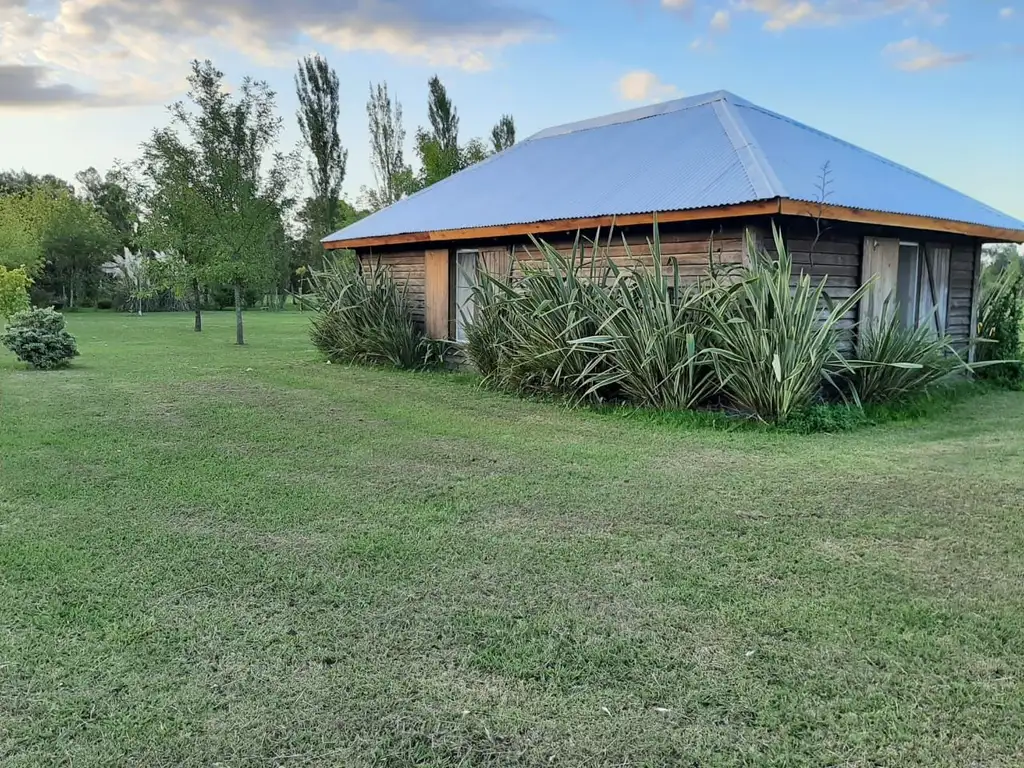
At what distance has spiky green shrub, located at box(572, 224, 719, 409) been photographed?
732 centimetres

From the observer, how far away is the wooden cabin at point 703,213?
8.03m

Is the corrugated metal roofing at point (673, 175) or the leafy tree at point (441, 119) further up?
the leafy tree at point (441, 119)

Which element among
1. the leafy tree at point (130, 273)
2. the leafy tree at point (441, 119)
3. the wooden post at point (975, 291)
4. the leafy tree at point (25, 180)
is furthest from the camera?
the leafy tree at point (25, 180)

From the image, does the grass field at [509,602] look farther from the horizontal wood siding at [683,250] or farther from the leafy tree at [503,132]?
the leafy tree at [503,132]

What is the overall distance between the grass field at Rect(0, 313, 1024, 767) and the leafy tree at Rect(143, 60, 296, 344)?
1165 cm

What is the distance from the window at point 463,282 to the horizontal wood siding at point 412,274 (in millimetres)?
883

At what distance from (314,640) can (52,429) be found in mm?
5155

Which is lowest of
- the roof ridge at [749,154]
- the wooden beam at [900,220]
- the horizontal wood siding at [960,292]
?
the horizontal wood siding at [960,292]

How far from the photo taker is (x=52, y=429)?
21.9 feet

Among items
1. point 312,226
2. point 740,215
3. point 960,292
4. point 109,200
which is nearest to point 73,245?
point 312,226

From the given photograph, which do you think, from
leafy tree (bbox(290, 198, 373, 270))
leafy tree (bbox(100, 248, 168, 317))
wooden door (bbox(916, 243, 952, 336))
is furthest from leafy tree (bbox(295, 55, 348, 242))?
wooden door (bbox(916, 243, 952, 336))

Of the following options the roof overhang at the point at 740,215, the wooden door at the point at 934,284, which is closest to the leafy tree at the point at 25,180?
the roof overhang at the point at 740,215

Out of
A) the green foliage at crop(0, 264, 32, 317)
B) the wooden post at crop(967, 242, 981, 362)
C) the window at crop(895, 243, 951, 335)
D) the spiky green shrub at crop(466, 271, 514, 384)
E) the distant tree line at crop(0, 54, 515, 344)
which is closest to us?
the spiky green shrub at crop(466, 271, 514, 384)

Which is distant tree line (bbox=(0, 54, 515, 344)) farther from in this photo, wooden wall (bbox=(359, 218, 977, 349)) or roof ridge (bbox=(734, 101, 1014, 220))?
roof ridge (bbox=(734, 101, 1014, 220))
